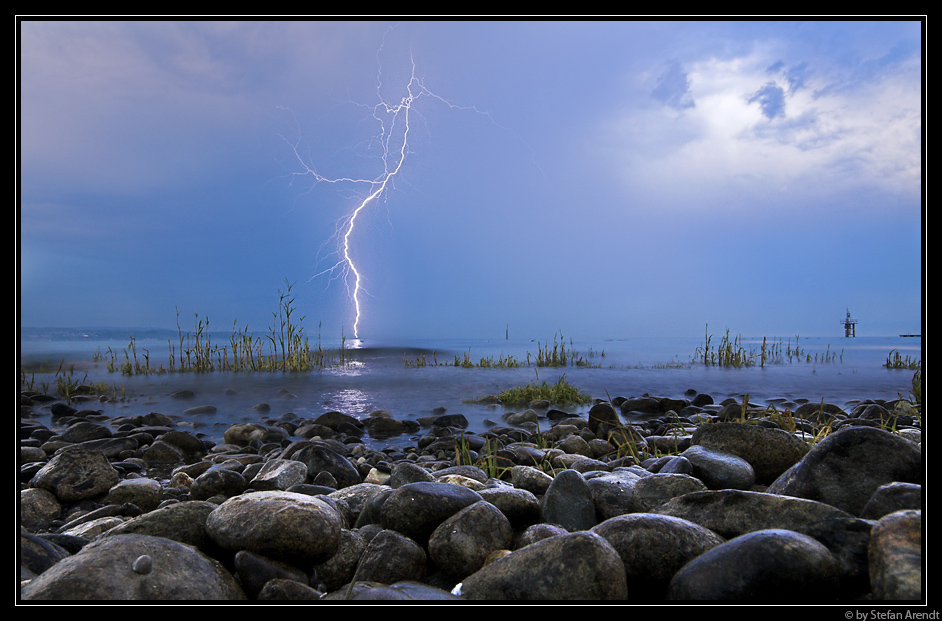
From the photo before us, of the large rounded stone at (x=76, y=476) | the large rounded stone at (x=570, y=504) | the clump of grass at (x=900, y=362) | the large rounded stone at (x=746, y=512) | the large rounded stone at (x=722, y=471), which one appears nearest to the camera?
the large rounded stone at (x=746, y=512)

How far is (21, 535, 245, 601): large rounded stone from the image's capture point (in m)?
1.49

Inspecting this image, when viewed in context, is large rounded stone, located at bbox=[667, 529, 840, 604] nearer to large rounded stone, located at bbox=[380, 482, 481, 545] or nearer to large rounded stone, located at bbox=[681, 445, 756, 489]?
large rounded stone, located at bbox=[380, 482, 481, 545]

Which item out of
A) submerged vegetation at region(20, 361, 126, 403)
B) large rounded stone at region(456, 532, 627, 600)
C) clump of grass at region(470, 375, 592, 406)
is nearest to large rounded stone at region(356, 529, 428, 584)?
large rounded stone at region(456, 532, 627, 600)

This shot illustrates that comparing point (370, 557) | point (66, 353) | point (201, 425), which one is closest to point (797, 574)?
point (370, 557)

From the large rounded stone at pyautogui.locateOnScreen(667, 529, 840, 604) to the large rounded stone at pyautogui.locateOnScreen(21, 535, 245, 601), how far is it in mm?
1634

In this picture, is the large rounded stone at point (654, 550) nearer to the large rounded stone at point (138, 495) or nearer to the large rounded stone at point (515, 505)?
the large rounded stone at point (515, 505)

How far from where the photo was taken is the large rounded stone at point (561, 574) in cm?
149

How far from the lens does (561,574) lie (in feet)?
4.95

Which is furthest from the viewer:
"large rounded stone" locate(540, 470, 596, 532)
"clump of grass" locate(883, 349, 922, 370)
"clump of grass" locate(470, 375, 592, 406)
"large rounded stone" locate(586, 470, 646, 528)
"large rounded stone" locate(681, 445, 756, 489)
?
"clump of grass" locate(883, 349, 922, 370)

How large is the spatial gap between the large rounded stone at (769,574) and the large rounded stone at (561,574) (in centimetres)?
24

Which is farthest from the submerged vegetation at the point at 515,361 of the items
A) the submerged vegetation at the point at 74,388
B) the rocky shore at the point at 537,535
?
the rocky shore at the point at 537,535

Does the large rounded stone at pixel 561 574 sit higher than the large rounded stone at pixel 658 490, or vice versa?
the large rounded stone at pixel 561 574

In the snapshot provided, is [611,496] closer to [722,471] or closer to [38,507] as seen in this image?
[722,471]
